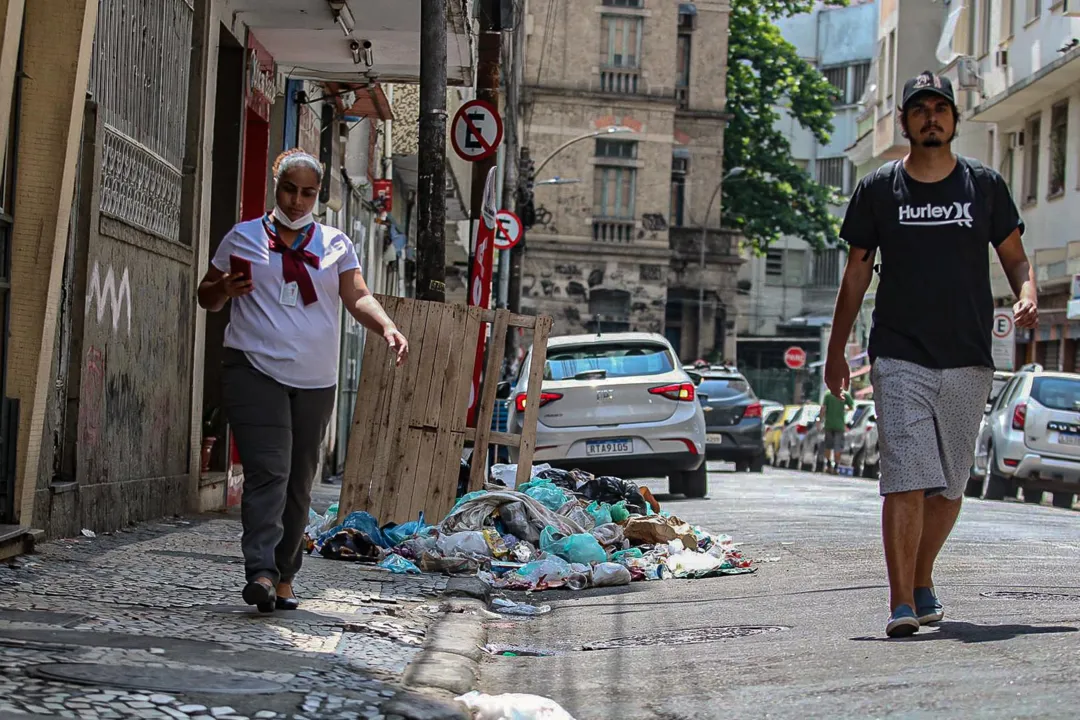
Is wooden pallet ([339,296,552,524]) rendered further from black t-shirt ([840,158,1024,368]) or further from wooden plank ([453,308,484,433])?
black t-shirt ([840,158,1024,368])

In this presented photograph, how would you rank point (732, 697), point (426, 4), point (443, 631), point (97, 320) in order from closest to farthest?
point (732, 697) < point (443, 631) < point (97, 320) < point (426, 4)

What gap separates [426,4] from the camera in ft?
41.0

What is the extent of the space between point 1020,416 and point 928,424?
50.5ft

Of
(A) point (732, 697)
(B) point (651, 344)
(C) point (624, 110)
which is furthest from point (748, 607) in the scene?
(C) point (624, 110)

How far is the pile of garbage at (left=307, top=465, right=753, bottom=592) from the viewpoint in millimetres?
9938

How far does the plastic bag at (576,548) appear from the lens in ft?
34.1

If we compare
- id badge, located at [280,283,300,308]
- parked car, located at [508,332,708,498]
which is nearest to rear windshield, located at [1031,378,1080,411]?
parked car, located at [508,332,708,498]

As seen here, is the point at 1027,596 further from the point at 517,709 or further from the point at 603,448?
the point at 603,448

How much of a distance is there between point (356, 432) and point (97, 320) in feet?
6.67

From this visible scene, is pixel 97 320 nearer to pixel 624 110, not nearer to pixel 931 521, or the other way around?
pixel 931 521

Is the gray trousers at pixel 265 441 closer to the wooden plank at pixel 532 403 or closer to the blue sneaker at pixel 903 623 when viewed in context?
the blue sneaker at pixel 903 623

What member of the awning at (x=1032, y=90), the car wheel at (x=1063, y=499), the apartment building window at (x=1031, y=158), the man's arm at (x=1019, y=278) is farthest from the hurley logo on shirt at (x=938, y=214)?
the apartment building window at (x=1031, y=158)

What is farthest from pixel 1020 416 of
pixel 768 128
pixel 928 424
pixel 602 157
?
pixel 768 128

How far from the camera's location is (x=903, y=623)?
6375 millimetres
